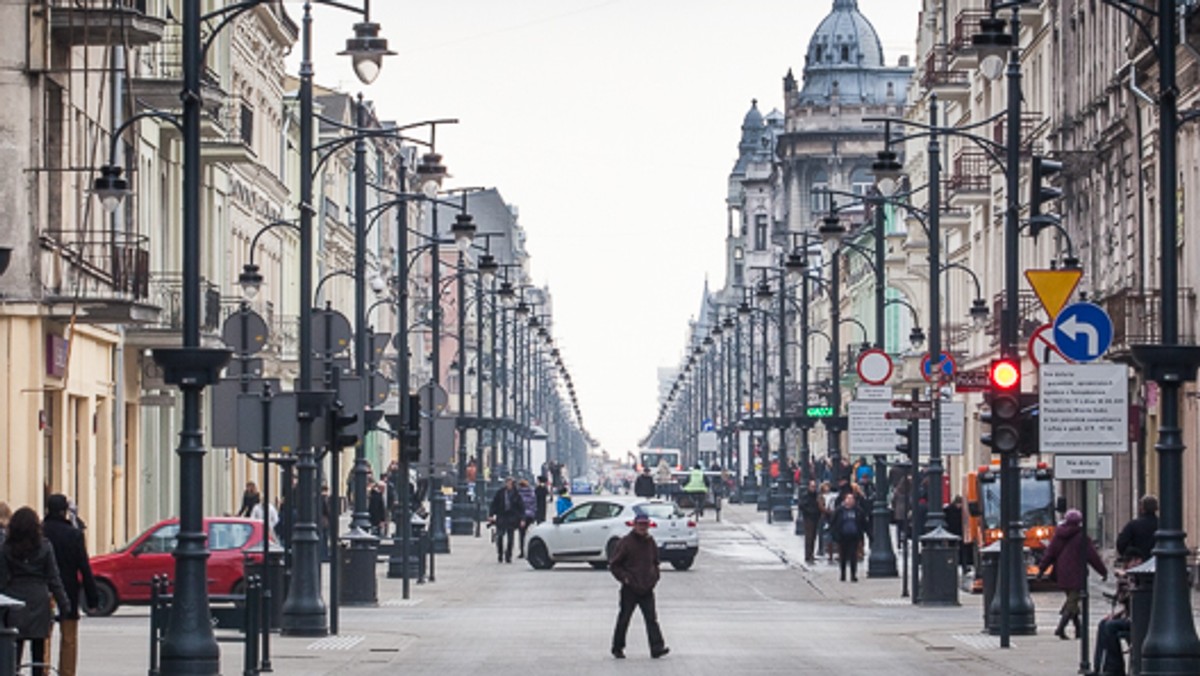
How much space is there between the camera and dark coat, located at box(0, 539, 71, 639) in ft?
65.9

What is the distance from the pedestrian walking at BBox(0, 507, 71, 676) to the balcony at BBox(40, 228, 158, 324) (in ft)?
55.8

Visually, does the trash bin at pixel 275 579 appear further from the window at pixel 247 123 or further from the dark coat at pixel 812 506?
the window at pixel 247 123

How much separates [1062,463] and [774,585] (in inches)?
893

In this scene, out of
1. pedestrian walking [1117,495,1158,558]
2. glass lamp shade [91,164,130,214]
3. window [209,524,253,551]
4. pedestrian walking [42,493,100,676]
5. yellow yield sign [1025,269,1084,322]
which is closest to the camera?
pedestrian walking [42,493,100,676]

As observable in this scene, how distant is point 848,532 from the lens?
44.9 meters

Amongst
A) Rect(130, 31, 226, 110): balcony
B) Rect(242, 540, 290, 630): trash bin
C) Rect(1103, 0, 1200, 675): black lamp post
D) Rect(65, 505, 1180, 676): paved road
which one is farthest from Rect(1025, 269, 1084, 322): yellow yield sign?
Rect(130, 31, 226, 110): balcony

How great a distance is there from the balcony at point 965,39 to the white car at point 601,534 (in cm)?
1667

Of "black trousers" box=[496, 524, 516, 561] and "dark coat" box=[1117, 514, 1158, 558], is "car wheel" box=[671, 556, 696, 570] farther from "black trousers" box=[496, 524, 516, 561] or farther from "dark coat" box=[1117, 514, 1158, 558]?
"dark coat" box=[1117, 514, 1158, 558]

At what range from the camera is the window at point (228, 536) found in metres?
36.4

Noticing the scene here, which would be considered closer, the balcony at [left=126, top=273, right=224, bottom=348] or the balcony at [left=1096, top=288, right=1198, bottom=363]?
the balcony at [left=1096, top=288, right=1198, bottom=363]

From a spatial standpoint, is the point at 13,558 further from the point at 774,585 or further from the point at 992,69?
the point at 774,585

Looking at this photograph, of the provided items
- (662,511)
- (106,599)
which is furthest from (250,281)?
(106,599)

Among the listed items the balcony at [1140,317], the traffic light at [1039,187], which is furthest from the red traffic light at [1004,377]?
the balcony at [1140,317]

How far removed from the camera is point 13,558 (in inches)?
792
